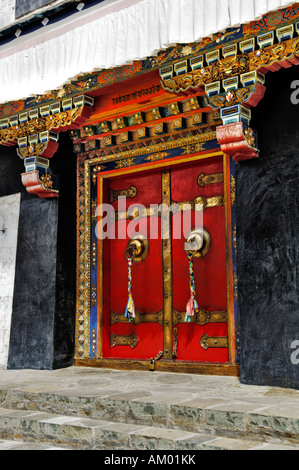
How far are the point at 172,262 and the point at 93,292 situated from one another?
3.30 feet

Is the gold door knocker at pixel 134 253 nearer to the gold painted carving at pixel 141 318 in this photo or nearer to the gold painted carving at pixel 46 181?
the gold painted carving at pixel 141 318

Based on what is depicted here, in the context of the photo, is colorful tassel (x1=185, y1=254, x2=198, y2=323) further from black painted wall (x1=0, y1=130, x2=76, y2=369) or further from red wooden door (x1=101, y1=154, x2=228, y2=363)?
black painted wall (x1=0, y1=130, x2=76, y2=369)

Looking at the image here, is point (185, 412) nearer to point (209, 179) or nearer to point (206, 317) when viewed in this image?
point (206, 317)

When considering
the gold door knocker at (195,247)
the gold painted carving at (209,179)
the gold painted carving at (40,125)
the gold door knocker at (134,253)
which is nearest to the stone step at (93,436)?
the gold door knocker at (134,253)

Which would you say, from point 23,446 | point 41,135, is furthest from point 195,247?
point 23,446

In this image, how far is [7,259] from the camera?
20.6 ft

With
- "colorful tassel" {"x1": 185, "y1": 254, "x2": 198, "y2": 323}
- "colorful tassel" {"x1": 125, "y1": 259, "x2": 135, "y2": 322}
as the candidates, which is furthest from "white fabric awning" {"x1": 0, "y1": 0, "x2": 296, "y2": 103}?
"colorful tassel" {"x1": 185, "y1": 254, "x2": 198, "y2": 323}

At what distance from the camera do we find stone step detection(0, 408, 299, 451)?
9.98 feet

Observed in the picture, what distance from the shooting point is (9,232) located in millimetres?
6324

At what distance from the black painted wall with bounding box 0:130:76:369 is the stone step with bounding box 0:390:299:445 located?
1473 millimetres

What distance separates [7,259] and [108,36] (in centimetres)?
309

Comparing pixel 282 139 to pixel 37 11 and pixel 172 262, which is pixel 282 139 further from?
pixel 37 11

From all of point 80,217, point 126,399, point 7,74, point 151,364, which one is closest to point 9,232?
point 80,217

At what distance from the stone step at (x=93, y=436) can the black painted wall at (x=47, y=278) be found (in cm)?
155
